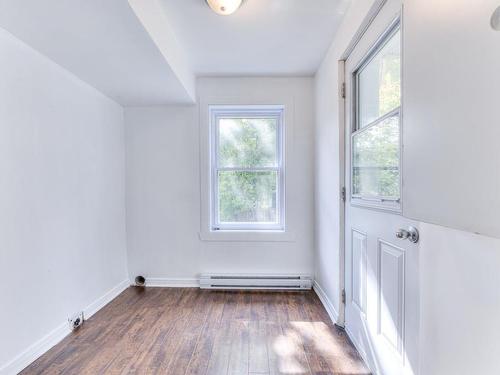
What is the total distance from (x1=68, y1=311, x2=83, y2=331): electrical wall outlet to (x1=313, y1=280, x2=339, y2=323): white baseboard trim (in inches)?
79.2

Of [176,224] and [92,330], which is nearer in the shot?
[92,330]

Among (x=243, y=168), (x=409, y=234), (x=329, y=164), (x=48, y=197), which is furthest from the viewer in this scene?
(x=243, y=168)

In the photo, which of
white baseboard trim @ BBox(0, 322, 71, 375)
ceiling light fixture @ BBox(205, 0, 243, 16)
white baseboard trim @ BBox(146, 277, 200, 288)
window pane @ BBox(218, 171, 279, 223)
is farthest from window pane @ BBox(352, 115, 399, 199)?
white baseboard trim @ BBox(0, 322, 71, 375)

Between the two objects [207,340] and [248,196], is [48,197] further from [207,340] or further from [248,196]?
[248,196]

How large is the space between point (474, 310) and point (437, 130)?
1.89 feet

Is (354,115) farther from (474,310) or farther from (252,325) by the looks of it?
(252,325)

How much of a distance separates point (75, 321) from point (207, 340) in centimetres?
106

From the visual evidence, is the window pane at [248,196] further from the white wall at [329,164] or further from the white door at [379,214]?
the white door at [379,214]

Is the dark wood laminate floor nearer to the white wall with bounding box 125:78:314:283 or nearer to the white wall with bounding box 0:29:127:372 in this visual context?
the white wall with bounding box 0:29:127:372

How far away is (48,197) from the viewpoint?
193cm

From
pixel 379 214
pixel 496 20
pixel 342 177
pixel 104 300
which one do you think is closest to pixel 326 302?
pixel 342 177

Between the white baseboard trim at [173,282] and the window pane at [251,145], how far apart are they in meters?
1.33

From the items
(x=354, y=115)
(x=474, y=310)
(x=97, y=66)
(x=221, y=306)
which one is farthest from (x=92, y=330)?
(x=354, y=115)

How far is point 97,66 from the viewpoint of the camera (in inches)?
79.9
